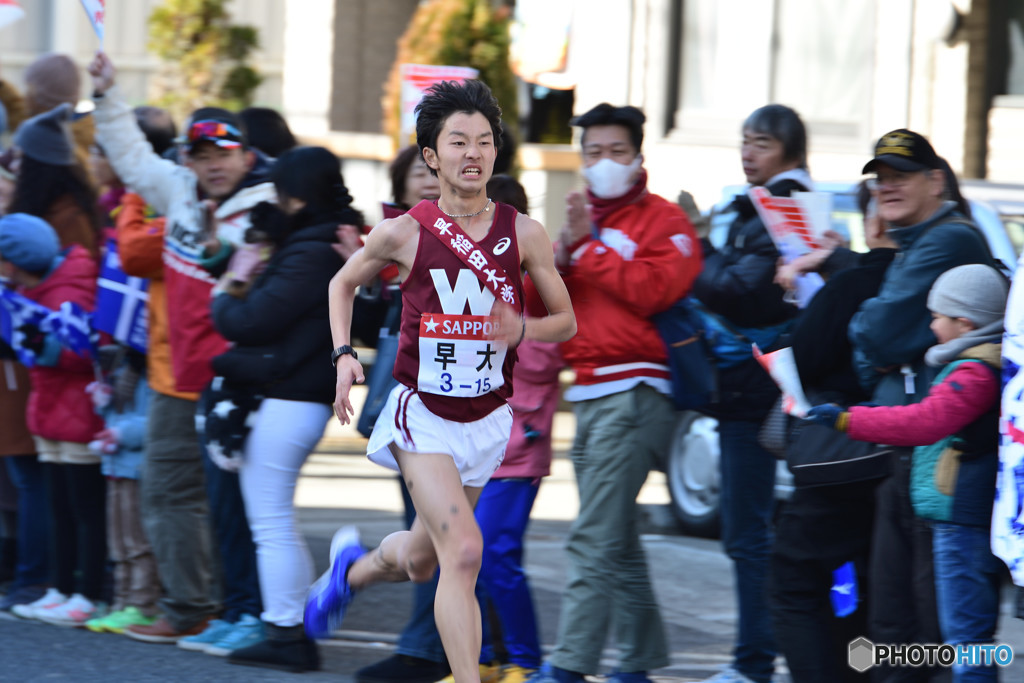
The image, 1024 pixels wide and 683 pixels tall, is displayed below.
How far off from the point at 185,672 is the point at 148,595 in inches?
31.4

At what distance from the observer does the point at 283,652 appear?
19.2 feet

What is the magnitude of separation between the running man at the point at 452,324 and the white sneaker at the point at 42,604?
2.56m

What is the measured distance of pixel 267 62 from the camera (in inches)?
837

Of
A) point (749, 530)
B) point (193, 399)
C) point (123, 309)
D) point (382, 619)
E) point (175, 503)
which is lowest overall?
point (382, 619)

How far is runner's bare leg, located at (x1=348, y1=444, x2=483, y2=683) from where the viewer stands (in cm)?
450

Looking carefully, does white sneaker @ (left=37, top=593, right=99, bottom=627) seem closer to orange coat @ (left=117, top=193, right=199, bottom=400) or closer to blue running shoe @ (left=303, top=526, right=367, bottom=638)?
orange coat @ (left=117, top=193, right=199, bottom=400)

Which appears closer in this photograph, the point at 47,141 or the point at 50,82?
the point at 47,141

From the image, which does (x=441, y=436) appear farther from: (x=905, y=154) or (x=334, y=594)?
(x=905, y=154)

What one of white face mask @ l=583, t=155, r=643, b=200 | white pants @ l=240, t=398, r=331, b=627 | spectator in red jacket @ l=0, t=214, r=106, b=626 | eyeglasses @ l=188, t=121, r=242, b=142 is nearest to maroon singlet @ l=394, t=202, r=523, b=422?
white face mask @ l=583, t=155, r=643, b=200

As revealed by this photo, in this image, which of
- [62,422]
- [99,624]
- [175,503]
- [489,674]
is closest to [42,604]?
[99,624]

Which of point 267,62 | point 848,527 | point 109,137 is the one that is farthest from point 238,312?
point 267,62

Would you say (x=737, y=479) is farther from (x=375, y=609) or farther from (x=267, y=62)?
(x=267, y=62)

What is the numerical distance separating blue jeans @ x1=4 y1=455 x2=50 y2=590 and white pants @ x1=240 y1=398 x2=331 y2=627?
1.53 metres

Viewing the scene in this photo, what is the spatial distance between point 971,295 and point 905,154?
1.88ft
